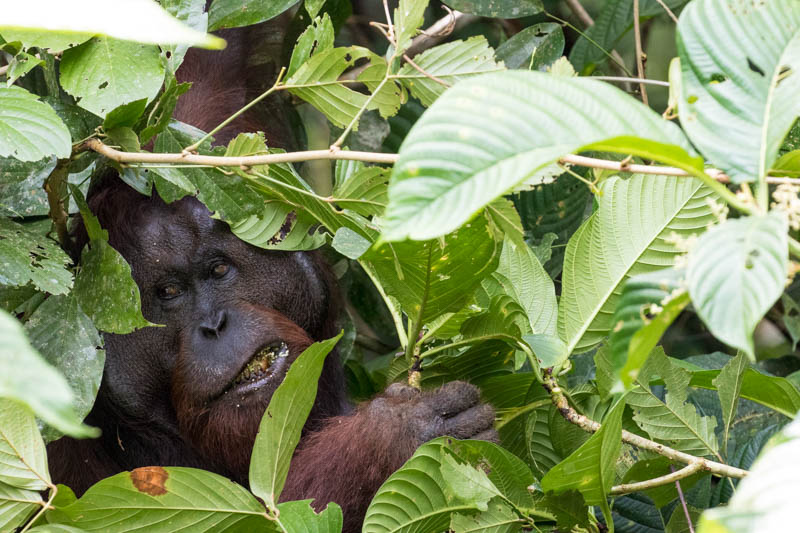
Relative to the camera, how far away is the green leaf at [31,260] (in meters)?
1.60

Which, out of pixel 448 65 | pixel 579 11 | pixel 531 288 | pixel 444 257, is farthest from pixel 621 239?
pixel 579 11

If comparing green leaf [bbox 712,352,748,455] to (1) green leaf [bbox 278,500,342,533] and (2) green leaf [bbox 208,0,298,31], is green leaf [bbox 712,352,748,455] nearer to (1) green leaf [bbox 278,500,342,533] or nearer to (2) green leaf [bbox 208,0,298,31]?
(1) green leaf [bbox 278,500,342,533]

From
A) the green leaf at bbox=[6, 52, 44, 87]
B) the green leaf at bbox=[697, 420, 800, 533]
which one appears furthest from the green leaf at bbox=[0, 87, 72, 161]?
the green leaf at bbox=[697, 420, 800, 533]

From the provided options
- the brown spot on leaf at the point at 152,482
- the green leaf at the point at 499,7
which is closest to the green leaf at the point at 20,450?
the brown spot on leaf at the point at 152,482

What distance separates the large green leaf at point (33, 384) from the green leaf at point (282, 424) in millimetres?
852

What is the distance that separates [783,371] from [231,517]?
2.15m

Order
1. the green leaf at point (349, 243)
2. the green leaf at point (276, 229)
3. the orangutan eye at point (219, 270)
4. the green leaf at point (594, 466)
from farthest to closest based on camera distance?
the orangutan eye at point (219, 270) → the green leaf at point (276, 229) → the green leaf at point (349, 243) → the green leaf at point (594, 466)

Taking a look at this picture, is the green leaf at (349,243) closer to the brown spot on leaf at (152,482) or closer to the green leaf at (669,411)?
the brown spot on leaf at (152,482)

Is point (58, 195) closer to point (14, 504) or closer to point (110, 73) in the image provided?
point (110, 73)

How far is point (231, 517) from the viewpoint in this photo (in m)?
1.46

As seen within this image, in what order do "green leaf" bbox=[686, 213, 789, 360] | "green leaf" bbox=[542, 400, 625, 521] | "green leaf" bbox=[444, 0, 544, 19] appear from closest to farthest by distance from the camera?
"green leaf" bbox=[686, 213, 789, 360], "green leaf" bbox=[542, 400, 625, 521], "green leaf" bbox=[444, 0, 544, 19]

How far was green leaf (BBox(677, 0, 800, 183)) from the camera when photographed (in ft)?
2.73

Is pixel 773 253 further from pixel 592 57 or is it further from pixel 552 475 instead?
pixel 592 57

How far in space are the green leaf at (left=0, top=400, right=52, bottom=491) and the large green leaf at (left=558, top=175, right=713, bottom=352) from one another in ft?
3.23
